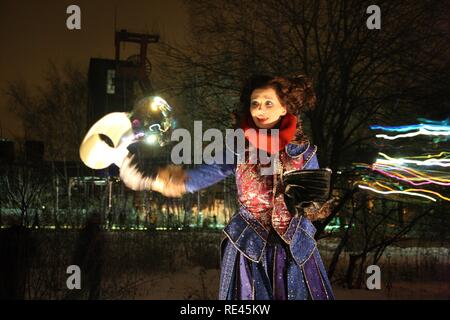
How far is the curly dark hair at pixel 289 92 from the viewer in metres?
3.41

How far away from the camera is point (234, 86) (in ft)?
25.8

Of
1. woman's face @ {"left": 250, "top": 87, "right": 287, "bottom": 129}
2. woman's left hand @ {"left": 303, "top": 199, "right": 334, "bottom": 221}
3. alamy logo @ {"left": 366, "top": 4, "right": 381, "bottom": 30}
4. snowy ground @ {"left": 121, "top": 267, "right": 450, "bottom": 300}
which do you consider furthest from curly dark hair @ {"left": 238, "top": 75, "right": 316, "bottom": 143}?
alamy logo @ {"left": 366, "top": 4, "right": 381, "bottom": 30}

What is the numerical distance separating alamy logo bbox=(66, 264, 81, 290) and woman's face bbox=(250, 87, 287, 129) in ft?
10.4

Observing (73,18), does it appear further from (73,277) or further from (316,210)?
(316,210)

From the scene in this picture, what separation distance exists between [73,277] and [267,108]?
3333 millimetres

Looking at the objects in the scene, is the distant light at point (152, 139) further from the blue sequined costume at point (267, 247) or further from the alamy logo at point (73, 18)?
the alamy logo at point (73, 18)

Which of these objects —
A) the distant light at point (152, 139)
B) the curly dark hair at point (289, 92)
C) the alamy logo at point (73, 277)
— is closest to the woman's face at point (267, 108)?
the curly dark hair at point (289, 92)

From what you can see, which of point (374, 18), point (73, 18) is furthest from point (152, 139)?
point (374, 18)

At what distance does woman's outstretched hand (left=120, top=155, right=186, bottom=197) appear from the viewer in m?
3.04

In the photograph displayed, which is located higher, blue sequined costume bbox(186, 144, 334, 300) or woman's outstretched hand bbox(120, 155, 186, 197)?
woman's outstretched hand bbox(120, 155, 186, 197)

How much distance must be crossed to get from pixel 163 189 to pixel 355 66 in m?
5.42

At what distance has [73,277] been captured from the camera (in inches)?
223

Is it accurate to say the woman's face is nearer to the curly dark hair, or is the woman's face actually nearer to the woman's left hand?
the curly dark hair

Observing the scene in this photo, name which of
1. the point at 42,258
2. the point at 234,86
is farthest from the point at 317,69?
the point at 42,258
